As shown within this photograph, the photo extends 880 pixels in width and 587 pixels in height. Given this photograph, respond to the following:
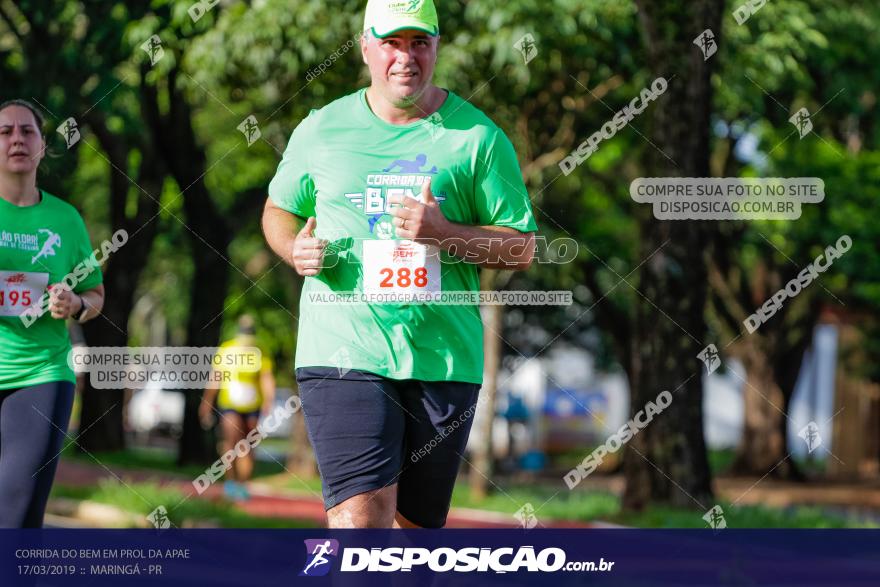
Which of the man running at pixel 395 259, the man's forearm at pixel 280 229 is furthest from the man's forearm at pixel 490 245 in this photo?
the man's forearm at pixel 280 229

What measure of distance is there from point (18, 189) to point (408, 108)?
1917 millimetres

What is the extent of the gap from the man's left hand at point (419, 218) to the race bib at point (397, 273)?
0.14 meters

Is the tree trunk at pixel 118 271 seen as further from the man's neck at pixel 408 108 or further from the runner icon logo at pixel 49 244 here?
the man's neck at pixel 408 108

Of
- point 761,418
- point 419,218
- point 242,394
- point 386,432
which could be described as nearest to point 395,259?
point 419,218

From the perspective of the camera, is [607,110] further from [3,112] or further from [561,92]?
[3,112]

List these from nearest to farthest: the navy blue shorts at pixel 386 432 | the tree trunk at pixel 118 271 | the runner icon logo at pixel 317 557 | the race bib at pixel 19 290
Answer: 1. the navy blue shorts at pixel 386 432
2. the runner icon logo at pixel 317 557
3. the race bib at pixel 19 290
4. the tree trunk at pixel 118 271

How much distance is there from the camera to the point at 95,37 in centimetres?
1399

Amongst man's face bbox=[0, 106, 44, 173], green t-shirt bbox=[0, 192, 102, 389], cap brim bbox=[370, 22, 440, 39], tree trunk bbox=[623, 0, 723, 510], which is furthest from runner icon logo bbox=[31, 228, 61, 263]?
tree trunk bbox=[623, 0, 723, 510]

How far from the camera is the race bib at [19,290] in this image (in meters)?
5.53

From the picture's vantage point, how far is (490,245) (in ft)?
14.5

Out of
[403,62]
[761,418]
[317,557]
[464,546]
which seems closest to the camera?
[403,62]

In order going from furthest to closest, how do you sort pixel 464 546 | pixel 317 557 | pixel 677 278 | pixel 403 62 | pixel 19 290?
pixel 677 278, pixel 19 290, pixel 464 546, pixel 317 557, pixel 403 62

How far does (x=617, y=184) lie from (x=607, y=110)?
5877mm

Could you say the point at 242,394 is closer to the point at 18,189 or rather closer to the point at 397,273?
the point at 18,189
